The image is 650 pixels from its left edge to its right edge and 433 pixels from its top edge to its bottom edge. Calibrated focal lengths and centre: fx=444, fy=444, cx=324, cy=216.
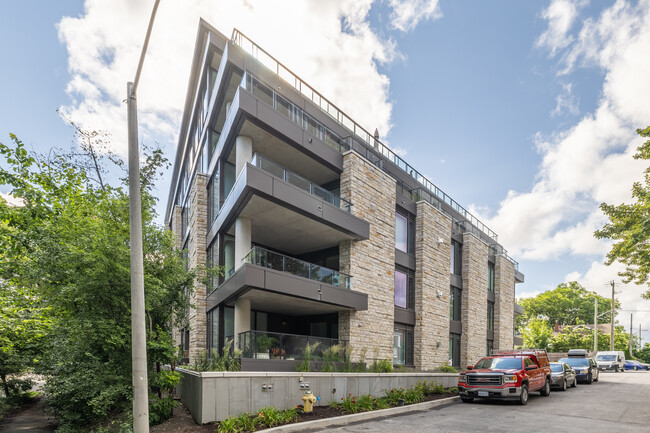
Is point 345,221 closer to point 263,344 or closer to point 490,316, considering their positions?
point 263,344

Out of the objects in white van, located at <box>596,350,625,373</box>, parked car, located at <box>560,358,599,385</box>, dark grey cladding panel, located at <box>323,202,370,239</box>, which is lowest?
white van, located at <box>596,350,625,373</box>

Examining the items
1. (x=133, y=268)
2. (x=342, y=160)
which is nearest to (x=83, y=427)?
(x=133, y=268)

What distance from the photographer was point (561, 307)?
257 ft

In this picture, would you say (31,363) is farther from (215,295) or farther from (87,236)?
(87,236)

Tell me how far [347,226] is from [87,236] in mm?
10810

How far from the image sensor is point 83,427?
13258 mm

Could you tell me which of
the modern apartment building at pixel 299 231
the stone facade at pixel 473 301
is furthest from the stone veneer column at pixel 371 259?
the stone facade at pixel 473 301

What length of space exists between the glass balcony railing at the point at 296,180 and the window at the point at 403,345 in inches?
325

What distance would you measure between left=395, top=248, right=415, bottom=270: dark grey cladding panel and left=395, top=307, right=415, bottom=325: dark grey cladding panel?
256 cm

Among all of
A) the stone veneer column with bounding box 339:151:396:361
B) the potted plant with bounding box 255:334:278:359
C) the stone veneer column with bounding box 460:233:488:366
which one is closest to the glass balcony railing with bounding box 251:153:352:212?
the stone veneer column with bounding box 339:151:396:361

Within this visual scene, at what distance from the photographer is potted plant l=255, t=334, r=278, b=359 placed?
15672 mm

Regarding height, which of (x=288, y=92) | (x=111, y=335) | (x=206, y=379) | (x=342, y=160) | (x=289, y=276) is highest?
(x=288, y=92)

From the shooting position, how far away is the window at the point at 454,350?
2994cm

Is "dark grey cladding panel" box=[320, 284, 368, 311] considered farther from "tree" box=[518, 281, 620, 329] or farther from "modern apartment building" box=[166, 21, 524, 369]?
"tree" box=[518, 281, 620, 329]
